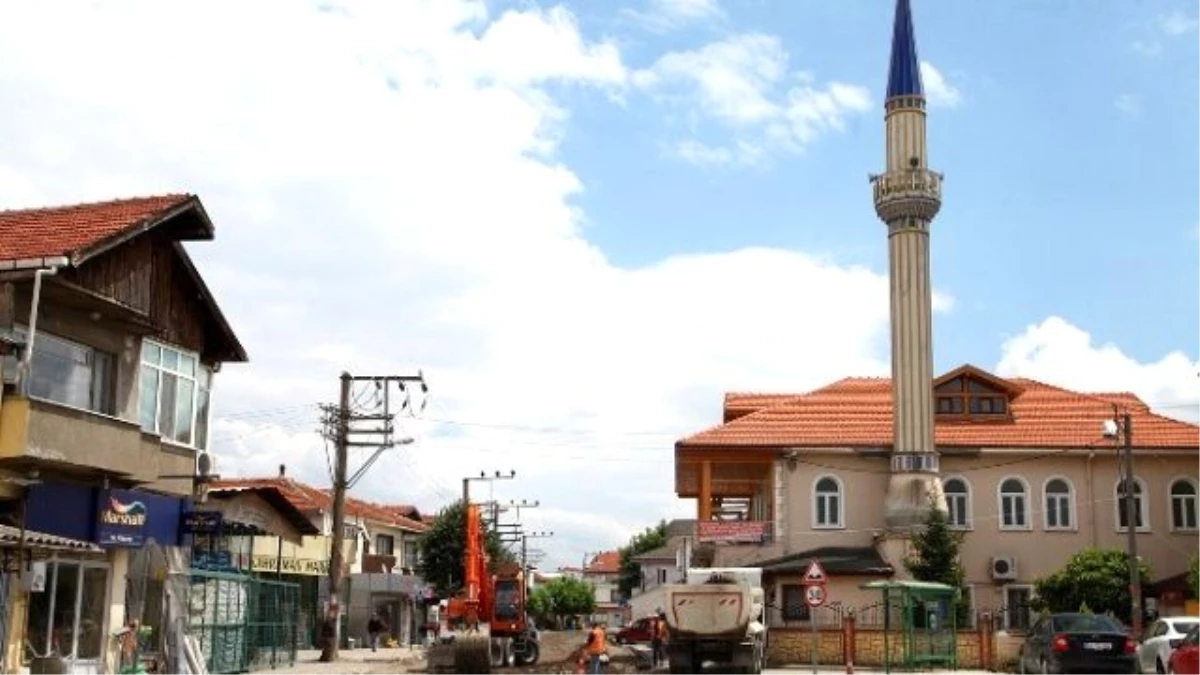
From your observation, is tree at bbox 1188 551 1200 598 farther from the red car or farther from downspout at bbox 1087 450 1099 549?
the red car

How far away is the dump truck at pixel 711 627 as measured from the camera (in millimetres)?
30922

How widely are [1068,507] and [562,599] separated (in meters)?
69.2

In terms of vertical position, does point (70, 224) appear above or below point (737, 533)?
above

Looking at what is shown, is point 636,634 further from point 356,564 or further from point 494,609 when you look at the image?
point 494,609

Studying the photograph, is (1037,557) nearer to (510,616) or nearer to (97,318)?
(510,616)

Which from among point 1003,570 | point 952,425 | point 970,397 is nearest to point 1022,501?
point 1003,570

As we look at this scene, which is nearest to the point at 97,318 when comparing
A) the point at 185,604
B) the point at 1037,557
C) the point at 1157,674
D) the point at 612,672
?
the point at 185,604

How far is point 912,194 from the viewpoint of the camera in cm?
4672

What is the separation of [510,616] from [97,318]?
16605mm

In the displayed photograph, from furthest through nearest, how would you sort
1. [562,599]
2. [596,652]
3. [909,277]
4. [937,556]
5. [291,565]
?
1. [562,599]
2. [291,565]
3. [909,277]
4. [937,556]
5. [596,652]

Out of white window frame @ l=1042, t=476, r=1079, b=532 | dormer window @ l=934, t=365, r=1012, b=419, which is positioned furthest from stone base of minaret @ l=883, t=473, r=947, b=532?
dormer window @ l=934, t=365, r=1012, b=419

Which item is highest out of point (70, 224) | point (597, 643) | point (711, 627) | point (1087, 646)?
point (70, 224)

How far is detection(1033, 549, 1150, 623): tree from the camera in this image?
4231 centimetres

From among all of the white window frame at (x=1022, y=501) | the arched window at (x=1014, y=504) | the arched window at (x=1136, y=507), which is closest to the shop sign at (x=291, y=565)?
the white window frame at (x=1022, y=501)
